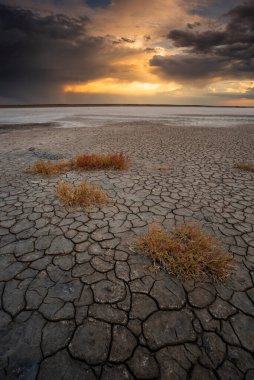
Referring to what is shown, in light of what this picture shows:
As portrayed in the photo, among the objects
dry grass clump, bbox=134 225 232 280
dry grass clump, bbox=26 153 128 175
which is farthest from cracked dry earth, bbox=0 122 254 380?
dry grass clump, bbox=26 153 128 175

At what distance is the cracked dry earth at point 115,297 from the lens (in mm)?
1817

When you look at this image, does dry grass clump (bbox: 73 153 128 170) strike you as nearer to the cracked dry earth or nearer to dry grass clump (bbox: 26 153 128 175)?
dry grass clump (bbox: 26 153 128 175)

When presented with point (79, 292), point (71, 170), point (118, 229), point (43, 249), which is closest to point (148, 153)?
point (71, 170)

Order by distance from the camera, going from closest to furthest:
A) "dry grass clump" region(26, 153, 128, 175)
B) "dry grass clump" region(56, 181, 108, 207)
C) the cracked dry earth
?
1. the cracked dry earth
2. "dry grass clump" region(56, 181, 108, 207)
3. "dry grass clump" region(26, 153, 128, 175)

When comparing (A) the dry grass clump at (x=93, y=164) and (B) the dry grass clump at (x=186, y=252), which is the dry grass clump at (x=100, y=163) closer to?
(A) the dry grass clump at (x=93, y=164)

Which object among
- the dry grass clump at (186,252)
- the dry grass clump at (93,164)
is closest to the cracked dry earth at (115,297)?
the dry grass clump at (186,252)

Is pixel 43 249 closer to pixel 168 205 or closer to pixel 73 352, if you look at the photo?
pixel 73 352

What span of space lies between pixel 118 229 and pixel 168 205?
4.28 feet

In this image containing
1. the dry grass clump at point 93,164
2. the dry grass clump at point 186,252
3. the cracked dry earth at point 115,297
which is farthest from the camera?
the dry grass clump at point 93,164

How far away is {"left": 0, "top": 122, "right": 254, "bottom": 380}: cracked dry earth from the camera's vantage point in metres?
1.82

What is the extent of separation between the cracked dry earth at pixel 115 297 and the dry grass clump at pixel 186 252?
0.13 m

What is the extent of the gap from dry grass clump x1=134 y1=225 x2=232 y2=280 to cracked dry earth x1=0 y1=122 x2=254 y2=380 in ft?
0.41

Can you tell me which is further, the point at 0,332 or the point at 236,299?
the point at 236,299

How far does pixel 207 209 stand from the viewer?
4.27 meters
